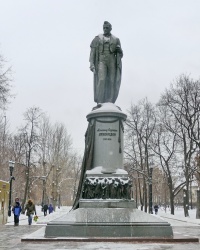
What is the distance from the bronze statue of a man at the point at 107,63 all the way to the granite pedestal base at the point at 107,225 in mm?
4643

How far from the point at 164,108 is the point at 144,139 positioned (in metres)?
8.49

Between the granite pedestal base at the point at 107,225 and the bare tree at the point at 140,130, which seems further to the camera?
the bare tree at the point at 140,130

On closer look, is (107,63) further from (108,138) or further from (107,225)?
(107,225)

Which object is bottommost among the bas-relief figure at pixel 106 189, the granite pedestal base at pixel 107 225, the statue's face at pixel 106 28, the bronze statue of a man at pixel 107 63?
the granite pedestal base at pixel 107 225

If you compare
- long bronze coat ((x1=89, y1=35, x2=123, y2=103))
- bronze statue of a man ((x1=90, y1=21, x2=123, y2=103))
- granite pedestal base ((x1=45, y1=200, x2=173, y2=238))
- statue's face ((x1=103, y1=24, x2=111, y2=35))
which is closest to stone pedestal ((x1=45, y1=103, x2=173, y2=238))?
granite pedestal base ((x1=45, y1=200, x2=173, y2=238))

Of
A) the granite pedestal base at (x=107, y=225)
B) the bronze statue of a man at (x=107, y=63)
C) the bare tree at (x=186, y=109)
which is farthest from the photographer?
the bare tree at (x=186, y=109)

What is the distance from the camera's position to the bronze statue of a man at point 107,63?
14.4 m

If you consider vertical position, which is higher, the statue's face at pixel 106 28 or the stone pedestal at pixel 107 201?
the statue's face at pixel 106 28

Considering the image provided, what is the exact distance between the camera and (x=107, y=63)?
14.4 meters

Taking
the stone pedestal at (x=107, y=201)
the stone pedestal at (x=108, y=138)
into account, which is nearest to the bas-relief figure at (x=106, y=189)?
the stone pedestal at (x=107, y=201)

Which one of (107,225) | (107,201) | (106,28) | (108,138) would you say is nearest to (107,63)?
(106,28)

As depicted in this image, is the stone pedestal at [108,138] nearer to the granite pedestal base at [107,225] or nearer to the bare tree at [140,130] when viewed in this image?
the granite pedestal base at [107,225]

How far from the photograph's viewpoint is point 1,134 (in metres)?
50.5

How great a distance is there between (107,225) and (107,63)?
241 inches
